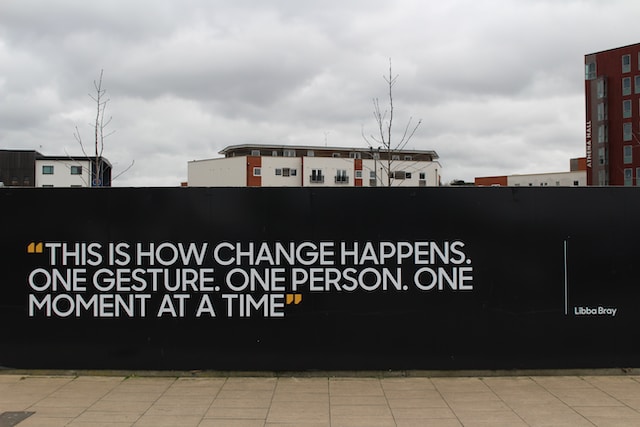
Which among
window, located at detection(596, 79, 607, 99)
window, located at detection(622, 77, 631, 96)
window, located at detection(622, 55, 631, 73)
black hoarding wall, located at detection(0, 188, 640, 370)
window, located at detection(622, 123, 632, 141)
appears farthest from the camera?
window, located at detection(596, 79, 607, 99)

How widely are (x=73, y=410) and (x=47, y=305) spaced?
184 centimetres

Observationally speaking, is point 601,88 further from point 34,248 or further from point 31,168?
point 31,168

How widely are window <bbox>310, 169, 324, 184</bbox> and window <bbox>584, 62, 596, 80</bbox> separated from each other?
40475 millimetres

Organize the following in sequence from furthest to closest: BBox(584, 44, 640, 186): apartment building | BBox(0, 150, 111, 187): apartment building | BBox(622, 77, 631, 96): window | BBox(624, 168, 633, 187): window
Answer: BBox(0, 150, 111, 187): apartment building
BBox(622, 77, 631, 96): window
BBox(624, 168, 633, 187): window
BBox(584, 44, 640, 186): apartment building

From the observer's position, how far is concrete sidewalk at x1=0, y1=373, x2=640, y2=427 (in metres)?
5.55

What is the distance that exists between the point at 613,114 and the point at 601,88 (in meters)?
3.68

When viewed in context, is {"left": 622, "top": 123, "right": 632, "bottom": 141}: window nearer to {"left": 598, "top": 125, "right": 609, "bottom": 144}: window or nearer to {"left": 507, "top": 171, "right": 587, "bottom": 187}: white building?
{"left": 598, "top": 125, "right": 609, "bottom": 144}: window

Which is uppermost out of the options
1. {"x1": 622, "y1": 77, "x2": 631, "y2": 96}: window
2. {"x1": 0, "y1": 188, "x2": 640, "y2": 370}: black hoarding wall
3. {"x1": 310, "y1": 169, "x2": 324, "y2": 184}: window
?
{"x1": 622, "y1": 77, "x2": 631, "y2": 96}: window

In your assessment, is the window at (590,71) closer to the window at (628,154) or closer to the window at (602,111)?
the window at (602,111)

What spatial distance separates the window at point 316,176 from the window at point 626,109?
142 feet

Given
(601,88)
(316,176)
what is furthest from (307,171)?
(601,88)

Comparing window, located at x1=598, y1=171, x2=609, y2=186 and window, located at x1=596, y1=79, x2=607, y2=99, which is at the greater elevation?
window, located at x1=596, y1=79, x2=607, y2=99

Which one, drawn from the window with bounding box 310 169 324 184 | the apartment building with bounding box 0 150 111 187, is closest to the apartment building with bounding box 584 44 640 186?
the window with bounding box 310 169 324 184

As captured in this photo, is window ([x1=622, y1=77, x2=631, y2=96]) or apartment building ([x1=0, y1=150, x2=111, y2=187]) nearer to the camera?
window ([x1=622, y1=77, x2=631, y2=96])
